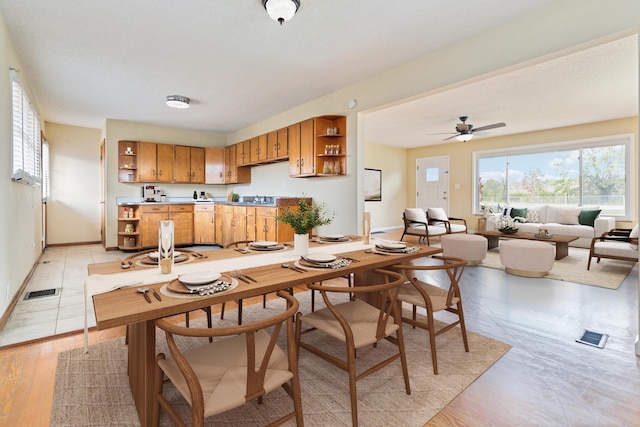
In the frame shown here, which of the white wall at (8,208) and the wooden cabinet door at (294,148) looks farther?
the wooden cabinet door at (294,148)

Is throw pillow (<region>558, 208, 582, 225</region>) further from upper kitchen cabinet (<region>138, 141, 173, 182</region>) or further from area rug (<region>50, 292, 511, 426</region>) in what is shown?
upper kitchen cabinet (<region>138, 141, 173, 182</region>)

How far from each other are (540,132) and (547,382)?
7.10 meters

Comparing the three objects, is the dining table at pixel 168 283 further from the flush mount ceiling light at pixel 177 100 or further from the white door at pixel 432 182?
the white door at pixel 432 182

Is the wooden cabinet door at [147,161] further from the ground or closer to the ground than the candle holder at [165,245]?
further from the ground

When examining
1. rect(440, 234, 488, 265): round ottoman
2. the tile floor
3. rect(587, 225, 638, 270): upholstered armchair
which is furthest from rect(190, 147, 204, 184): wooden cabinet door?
rect(587, 225, 638, 270): upholstered armchair

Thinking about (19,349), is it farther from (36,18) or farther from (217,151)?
(217,151)

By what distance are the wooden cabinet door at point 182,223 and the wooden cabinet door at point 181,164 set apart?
0.65m

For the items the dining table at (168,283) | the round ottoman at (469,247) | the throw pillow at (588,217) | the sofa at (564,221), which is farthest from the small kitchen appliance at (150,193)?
the throw pillow at (588,217)

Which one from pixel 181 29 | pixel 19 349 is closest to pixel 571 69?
pixel 181 29

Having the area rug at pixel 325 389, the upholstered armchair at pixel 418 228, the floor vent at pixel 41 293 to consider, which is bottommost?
the area rug at pixel 325 389

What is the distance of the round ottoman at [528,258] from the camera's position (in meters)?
4.00

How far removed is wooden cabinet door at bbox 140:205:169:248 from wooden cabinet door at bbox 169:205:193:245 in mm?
242

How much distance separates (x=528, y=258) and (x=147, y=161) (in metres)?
6.66

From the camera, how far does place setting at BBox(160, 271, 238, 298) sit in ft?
4.31
